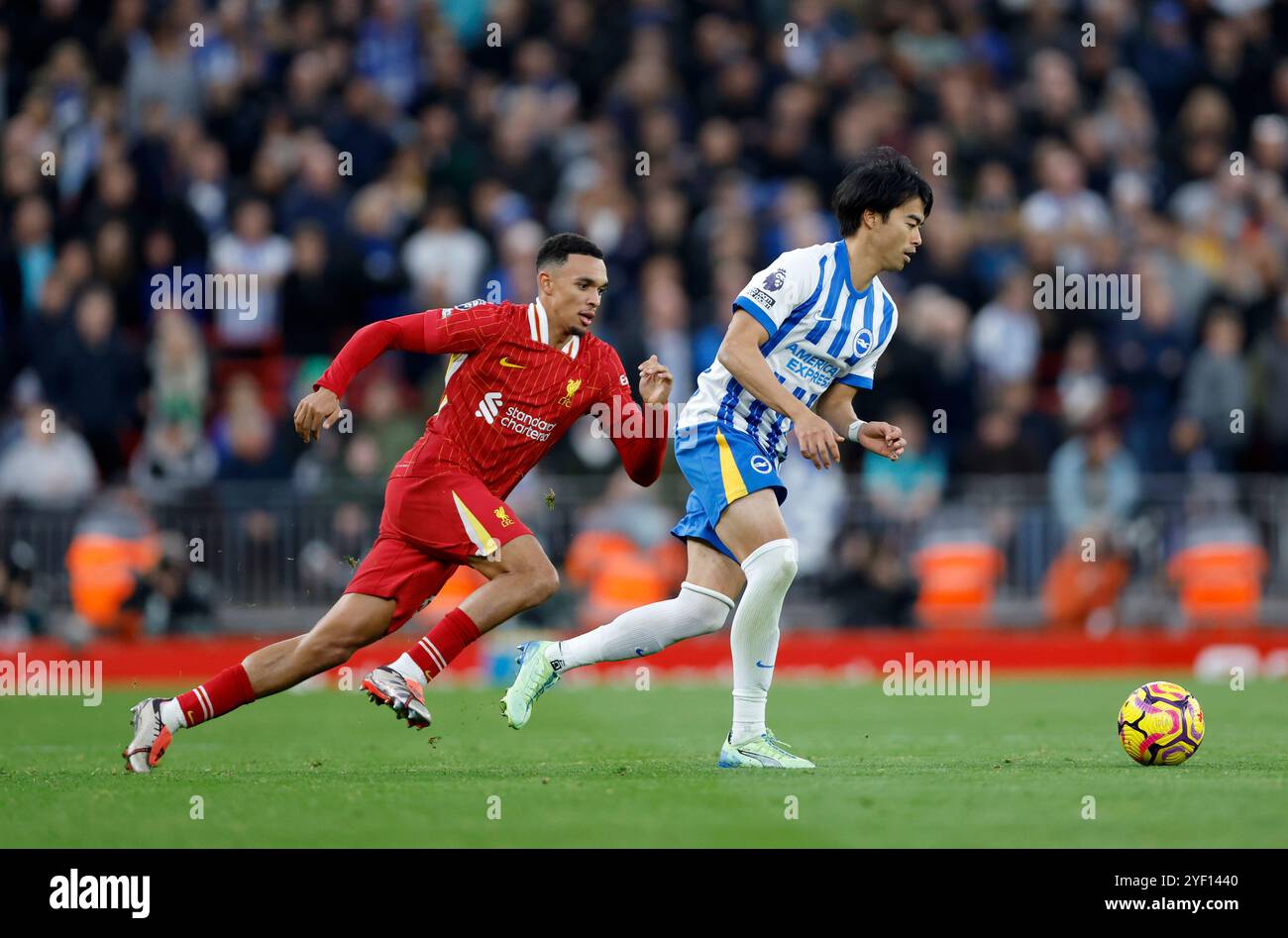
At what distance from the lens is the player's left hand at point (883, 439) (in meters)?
8.37

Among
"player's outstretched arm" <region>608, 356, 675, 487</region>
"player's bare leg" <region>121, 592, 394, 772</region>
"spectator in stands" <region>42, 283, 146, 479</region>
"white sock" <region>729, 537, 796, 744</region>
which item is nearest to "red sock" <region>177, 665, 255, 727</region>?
"player's bare leg" <region>121, 592, 394, 772</region>

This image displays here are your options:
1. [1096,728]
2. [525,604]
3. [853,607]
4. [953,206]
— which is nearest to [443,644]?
[525,604]

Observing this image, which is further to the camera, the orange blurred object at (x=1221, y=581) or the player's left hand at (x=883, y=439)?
the orange blurred object at (x=1221, y=581)

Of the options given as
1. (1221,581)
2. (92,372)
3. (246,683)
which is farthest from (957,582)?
(246,683)

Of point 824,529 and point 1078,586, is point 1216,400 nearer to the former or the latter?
point 1078,586

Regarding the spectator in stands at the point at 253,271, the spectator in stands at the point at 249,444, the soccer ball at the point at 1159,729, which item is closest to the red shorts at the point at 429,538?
the soccer ball at the point at 1159,729

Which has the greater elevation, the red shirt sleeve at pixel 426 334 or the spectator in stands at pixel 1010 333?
the spectator in stands at pixel 1010 333

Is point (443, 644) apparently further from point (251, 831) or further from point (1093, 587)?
point (1093, 587)

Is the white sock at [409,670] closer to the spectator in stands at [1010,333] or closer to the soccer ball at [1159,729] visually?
the soccer ball at [1159,729]

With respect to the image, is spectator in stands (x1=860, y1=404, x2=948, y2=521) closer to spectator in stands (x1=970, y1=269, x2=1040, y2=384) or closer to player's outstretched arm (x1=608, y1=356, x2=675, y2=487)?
spectator in stands (x1=970, y1=269, x2=1040, y2=384)

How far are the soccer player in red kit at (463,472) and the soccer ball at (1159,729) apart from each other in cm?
242

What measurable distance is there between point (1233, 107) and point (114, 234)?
1136 cm

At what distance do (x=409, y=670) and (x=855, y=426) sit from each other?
7.46ft

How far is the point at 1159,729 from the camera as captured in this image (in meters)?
8.38
